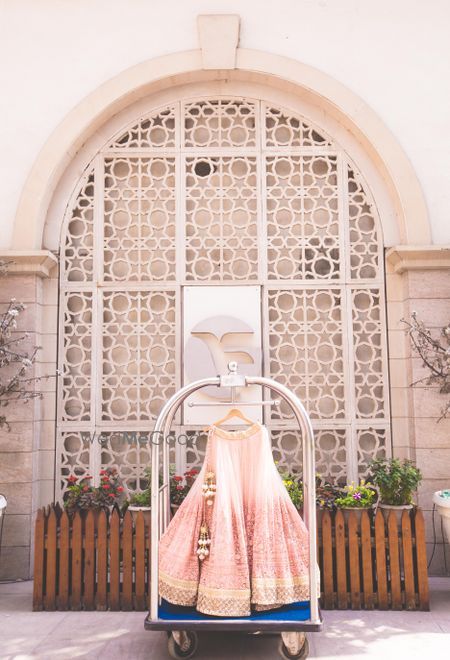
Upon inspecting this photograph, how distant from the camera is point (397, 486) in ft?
20.1

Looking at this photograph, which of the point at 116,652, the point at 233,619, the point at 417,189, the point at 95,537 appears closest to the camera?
the point at 233,619

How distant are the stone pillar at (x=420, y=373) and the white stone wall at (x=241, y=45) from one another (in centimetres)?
130

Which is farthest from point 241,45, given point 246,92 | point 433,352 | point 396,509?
point 396,509

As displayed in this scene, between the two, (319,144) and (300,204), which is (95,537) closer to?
(300,204)

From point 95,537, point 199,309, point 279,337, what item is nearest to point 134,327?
point 199,309

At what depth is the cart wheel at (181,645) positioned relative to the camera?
4.67 m

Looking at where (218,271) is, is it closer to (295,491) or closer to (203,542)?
(295,491)

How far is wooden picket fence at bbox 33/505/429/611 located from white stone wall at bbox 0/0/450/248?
13.0ft

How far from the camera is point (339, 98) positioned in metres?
7.24

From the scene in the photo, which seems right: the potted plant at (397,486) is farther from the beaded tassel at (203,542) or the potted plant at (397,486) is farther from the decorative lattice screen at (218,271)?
the beaded tassel at (203,542)

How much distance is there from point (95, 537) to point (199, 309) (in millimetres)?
2746

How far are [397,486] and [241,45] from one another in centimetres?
540

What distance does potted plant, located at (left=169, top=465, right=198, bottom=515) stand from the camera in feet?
20.5

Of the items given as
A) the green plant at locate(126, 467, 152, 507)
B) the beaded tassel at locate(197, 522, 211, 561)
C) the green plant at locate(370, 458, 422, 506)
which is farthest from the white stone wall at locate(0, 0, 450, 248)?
the beaded tassel at locate(197, 522, 211, 561)
